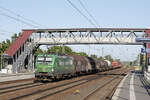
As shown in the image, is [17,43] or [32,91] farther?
[17,43]

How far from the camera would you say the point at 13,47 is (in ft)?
147

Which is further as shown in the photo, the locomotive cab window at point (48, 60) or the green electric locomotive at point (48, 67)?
the locomotive cab window at point (48, 60)

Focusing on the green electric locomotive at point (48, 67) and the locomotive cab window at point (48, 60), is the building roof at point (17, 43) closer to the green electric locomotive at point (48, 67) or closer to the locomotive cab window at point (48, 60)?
the green electric locomotive at point (48, 67)

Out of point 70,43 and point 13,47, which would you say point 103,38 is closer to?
point 70,43

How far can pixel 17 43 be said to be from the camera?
45.7m

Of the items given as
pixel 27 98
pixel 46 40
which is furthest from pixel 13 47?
pixel 27 98

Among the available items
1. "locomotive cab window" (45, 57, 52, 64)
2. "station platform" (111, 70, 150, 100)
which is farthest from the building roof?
"station platform" (111, 70, 150, 100)

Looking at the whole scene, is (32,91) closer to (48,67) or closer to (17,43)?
(48,67)

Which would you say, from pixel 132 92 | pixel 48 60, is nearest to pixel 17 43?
pixel 48 60

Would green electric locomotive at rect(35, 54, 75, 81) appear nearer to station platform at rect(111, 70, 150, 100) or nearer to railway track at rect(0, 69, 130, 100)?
railway track at rect(0, 69, 130, 100)

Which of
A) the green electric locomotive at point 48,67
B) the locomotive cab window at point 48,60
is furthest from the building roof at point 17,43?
the locomotive cab window at point 48,60

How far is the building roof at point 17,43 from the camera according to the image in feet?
144

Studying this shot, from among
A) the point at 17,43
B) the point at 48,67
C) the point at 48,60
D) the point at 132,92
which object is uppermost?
the point at 17,43

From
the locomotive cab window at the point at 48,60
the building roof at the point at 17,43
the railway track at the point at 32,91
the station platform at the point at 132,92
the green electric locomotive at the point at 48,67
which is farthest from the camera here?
the building roof at the point at 17,43
